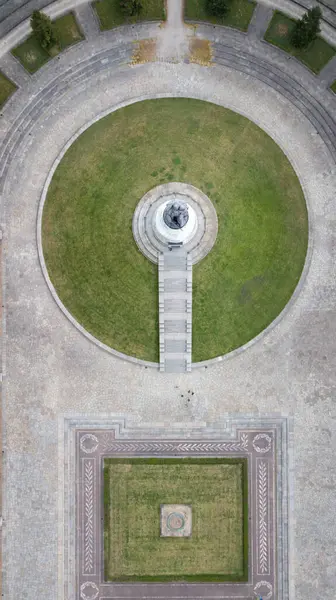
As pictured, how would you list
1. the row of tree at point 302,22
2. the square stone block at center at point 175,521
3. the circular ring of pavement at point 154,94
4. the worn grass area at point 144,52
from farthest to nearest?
the worn grass area at point 144,52 → the circular ring of pavement at point 154,94 → the square stone block at center at point 175,521 → the row of tree at point 302,22

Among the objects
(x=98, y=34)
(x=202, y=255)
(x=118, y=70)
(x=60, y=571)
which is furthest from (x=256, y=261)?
(x=60, y=571)

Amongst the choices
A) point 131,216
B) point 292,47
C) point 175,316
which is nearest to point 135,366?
A: point 175,316

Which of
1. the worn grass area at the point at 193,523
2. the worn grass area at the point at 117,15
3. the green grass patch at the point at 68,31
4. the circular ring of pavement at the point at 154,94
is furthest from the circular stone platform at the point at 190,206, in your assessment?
the worn grass area at the point at 193,523

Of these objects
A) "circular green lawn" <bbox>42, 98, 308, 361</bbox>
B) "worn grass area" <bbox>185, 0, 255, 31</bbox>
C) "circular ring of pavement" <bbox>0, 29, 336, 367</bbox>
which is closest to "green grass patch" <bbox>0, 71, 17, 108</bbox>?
"circular ring of pavement" <bbox>0, 29, 336, 367</bbox>

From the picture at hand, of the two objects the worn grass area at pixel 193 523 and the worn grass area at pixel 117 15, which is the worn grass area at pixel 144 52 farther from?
the worn grass area at pixel 193 523

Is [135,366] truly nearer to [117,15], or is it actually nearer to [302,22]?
[117,15]

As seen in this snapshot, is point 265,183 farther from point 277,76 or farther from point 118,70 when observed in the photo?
point 118,70
